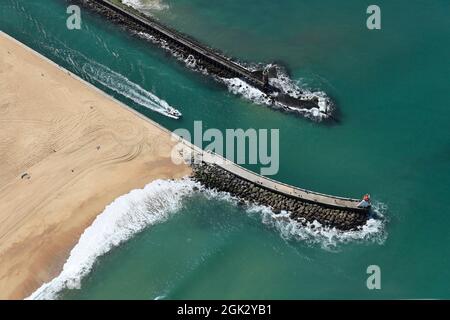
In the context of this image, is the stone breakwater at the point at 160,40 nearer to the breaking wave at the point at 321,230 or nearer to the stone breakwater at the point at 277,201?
the stone breakwater at the point at 277,201

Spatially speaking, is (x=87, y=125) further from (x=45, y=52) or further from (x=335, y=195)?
(x=335, y=195)

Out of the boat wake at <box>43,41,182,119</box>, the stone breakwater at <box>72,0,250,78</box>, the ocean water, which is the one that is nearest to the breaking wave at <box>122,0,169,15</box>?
the ocean water

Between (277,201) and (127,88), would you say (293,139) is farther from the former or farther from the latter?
(127,88)

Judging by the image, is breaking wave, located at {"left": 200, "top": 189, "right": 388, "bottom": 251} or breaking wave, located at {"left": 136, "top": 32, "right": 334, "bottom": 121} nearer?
breaking wave, located at {"left": 200, "top": 189, "right": 388, "bottom": 251}

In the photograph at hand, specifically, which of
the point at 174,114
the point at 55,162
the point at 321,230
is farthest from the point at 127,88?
the point at 321,230

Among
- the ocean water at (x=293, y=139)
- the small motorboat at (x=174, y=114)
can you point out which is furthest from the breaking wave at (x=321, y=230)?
the small motorboat at (x=174, y=114)

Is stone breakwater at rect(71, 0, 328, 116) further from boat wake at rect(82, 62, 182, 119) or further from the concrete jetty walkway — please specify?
the concrete jetty walkway
